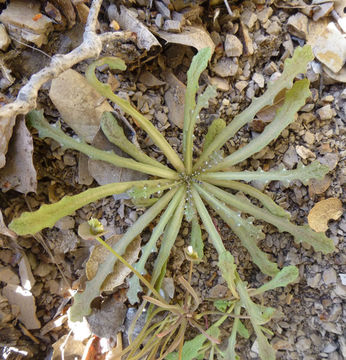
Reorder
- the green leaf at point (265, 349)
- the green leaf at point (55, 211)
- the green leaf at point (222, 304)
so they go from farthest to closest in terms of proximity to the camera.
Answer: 1. the green leaf at point (222, 304)
2. the green leaf at point (265, 349)
3. the green leaf at point (55, 211)

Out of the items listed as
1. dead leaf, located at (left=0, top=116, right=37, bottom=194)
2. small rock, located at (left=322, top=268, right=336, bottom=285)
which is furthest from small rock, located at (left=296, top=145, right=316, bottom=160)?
dead leaf, located at (left=0, top=116, right=37, bottom=194)

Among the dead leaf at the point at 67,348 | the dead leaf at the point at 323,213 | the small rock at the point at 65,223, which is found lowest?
the dead leaf at the point at 67,348

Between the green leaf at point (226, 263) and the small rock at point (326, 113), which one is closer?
the green leaf at point (226, 263)

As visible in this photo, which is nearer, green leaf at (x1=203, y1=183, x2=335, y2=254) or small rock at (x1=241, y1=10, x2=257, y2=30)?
green leaf at (x1=203, y1=183, x2=335, y2=254)

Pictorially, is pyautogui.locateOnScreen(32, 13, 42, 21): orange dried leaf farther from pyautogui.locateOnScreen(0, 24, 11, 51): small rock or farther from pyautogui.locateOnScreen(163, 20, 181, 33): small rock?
pyautogui.locateOnScreen(163, 20, 181, 33): small rock

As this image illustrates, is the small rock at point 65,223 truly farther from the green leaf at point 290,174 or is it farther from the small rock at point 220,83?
the small rock at point 220,83

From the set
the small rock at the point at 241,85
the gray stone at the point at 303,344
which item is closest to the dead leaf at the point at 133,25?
the small rock at the point at 241,85

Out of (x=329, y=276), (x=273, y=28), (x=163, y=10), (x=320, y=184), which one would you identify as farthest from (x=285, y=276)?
(x=163, y=10)
